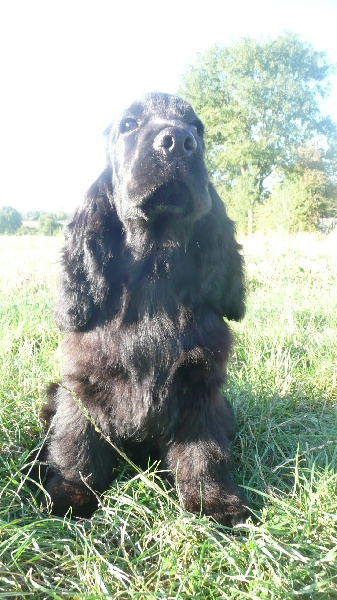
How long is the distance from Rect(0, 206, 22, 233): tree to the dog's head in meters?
22.6

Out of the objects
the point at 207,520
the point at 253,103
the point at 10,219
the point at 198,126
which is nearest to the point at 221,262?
the point at 198,126

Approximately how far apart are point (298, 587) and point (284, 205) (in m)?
20.0

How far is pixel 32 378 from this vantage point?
7.74ft

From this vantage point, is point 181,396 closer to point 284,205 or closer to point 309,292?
point 309,292

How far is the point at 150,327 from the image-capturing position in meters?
1.62

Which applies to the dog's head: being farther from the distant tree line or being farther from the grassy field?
the distant tree line

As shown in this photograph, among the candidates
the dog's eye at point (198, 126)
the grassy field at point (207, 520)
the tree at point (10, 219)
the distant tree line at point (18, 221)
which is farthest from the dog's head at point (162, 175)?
the tree at point (10, 219)

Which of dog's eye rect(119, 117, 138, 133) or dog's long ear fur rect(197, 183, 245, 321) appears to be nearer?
dog's long ear fur rect(197, 183, 245, 321)

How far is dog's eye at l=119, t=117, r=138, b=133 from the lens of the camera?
1.86 m

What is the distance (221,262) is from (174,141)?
541 millimetres

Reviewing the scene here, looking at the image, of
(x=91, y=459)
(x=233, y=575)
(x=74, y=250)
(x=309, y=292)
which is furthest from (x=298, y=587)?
(x=309, y=292)

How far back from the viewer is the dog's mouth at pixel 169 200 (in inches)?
61.0

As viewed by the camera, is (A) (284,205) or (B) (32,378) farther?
(A) (284,205)

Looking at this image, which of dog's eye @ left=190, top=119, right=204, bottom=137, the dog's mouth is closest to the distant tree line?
dog's eye @ left=190, top=119, right=204, bottom=137
